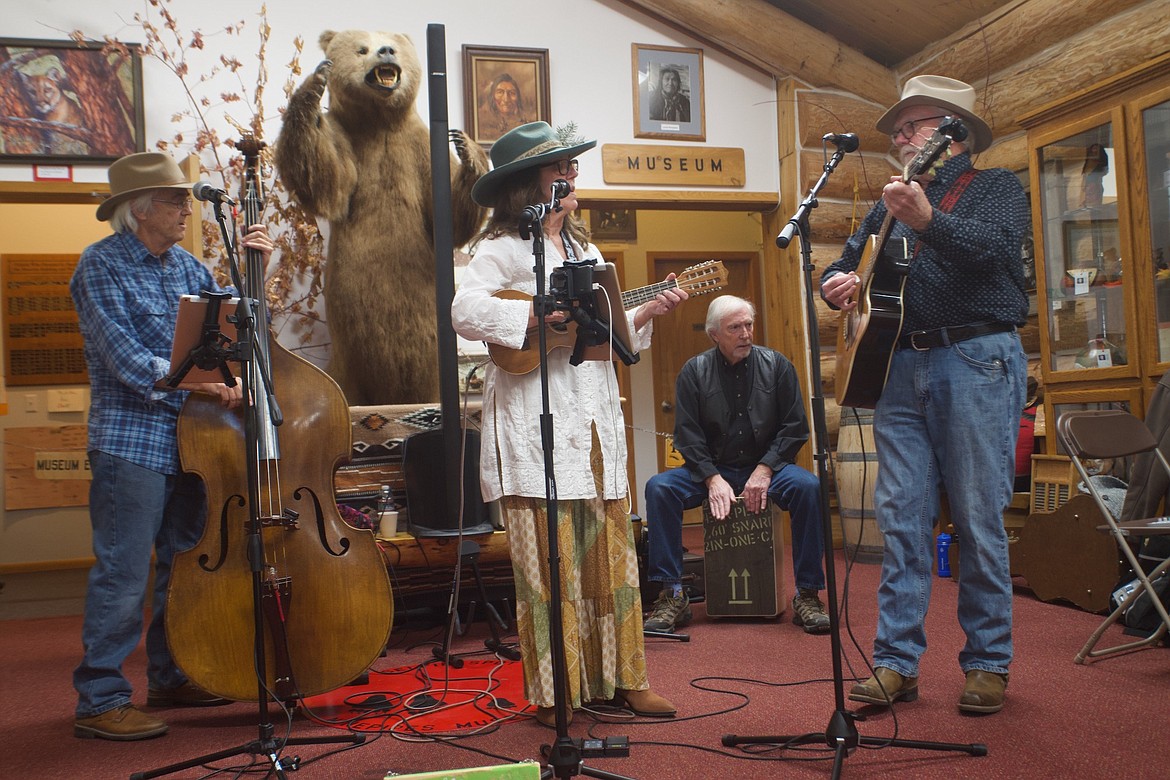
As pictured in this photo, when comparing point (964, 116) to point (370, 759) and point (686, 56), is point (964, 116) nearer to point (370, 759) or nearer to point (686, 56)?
point (370, 759)

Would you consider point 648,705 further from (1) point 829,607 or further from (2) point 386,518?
(2) point 386,518

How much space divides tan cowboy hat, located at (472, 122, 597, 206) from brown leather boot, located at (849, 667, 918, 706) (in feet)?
5.28

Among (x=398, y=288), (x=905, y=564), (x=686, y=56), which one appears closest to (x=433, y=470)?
(x=398, y=288)

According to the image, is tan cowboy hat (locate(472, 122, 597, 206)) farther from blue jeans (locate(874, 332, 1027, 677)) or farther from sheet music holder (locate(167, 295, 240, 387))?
blue jeans (locate(874, 332, 1027, 677))

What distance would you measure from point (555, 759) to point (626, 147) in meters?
4.28

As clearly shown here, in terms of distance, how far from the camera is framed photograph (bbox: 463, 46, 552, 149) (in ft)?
17.7

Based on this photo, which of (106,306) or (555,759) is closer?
(555,759)

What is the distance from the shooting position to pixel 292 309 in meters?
5.11

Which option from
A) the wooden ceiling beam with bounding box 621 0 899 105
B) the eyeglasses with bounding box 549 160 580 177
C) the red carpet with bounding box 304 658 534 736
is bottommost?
the red carpet with bounding box 304 658 534 736

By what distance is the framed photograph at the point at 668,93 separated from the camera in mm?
5699

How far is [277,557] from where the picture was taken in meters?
2.63

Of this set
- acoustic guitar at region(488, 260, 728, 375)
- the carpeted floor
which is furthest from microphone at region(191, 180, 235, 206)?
the carpeted floor

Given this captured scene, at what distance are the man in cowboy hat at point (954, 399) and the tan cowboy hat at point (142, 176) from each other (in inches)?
78.0

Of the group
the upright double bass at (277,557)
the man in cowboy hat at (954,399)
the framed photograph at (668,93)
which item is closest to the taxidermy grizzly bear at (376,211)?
the framed photograph at (668,93)
